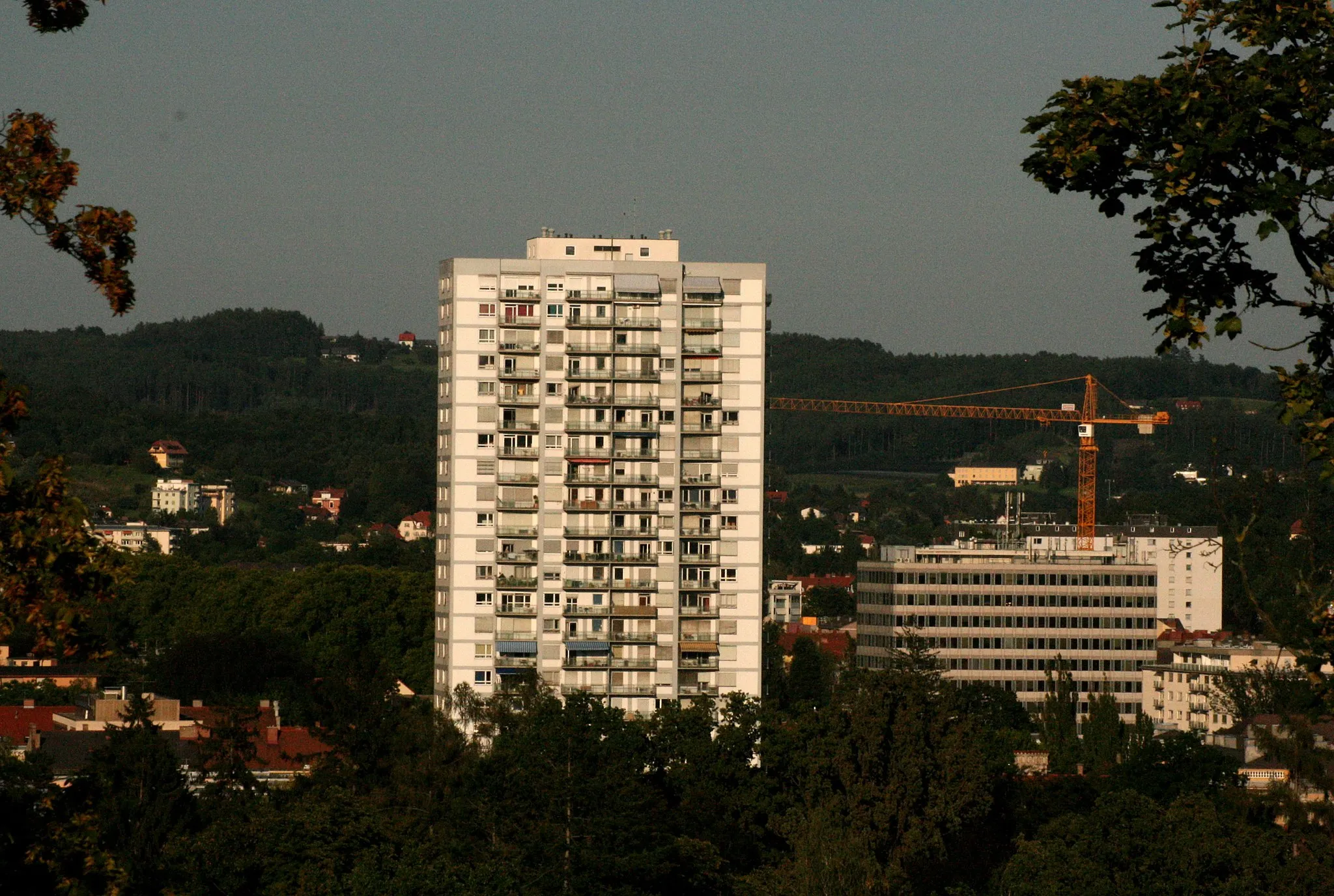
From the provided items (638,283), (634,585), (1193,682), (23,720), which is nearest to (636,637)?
(634,585)

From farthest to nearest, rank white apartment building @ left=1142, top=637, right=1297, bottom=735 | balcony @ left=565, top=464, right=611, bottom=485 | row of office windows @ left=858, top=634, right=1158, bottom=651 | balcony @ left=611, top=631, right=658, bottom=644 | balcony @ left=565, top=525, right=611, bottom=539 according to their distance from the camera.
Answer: row of office windows @ left=858, top=634, right=1158, bottom=651 < white apartment building @ left=1142, top=637, right=1297, bottom=735 < balcony @ left=565, top=464, right=611, bottom=485 < balcony @ left=565, top=525, right=611, bottom=539 < balcony @ left=611, top=631, right=658, bottom=644

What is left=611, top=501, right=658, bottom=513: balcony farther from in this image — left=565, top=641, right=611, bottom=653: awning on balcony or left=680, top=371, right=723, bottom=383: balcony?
left=565, top=641, right=611, bottom=653: awning on balcony

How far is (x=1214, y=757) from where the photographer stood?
88.8 m

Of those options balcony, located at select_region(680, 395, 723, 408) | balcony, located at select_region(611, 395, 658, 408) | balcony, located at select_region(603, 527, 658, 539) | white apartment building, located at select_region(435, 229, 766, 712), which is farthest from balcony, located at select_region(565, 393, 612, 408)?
balcony, located at select_region(603, 527, 658, 539)

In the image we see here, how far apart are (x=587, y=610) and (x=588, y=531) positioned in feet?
10.4

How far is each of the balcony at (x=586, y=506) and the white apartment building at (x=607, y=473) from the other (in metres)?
0.08

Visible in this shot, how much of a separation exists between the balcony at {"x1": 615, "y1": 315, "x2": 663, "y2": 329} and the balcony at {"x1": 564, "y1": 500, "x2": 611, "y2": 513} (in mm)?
7133

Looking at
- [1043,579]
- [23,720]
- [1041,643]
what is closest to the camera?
[23,720]

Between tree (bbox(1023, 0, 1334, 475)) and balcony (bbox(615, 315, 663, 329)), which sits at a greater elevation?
balcony (bbox(615, 315, 663, 329))

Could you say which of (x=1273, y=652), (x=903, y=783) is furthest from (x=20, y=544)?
(x=1273, y=652)

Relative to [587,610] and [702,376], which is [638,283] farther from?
[587,610]

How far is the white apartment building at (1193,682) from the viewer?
5915 inches

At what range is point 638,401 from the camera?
9125 centimetres

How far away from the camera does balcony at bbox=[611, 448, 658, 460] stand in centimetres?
9100
